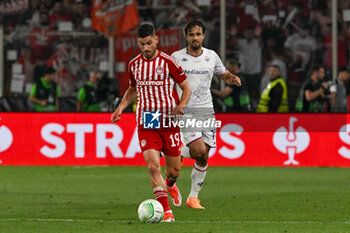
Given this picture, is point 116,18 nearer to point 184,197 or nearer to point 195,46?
point 184,197

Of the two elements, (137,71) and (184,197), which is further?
(184,197)

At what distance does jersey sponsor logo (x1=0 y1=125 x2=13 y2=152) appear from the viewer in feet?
60.4

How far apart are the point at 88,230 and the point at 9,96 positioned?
505 inches

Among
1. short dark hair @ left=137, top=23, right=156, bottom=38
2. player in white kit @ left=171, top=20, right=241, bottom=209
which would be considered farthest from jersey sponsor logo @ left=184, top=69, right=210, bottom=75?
short dark hair @ left=137, top=23, right=156, bottom=38

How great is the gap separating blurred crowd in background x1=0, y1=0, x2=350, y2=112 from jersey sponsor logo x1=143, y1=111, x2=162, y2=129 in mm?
10055

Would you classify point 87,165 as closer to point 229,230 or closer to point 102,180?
point 102,180

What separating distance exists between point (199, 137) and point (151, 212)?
2.24 m

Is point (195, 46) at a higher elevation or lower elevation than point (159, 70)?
higher

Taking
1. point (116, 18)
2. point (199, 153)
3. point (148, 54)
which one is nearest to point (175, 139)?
point (148, 54)

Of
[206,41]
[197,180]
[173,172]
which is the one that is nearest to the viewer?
[173,172]

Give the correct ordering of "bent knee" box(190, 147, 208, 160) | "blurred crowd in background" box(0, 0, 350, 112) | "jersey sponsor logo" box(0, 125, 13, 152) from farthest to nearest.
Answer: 1. "blurred crowd in background" box(0, 0, 350, 112)
2. "jersey sponsor logo" box(0, 125, 13, 152)
3. "bent knee" box(190, 147, 208, 160)

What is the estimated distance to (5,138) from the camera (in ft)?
60.5

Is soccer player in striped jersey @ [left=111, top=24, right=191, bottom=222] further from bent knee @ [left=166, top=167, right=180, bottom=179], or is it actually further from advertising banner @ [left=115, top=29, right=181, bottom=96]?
advertising banner @ [left=115, top=29, right=181, bottom=96]

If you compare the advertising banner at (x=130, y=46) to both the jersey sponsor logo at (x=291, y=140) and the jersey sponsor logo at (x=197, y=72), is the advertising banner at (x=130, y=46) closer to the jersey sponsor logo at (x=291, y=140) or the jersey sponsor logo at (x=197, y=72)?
the jersey sponsor logo at (x=291, y=140)
